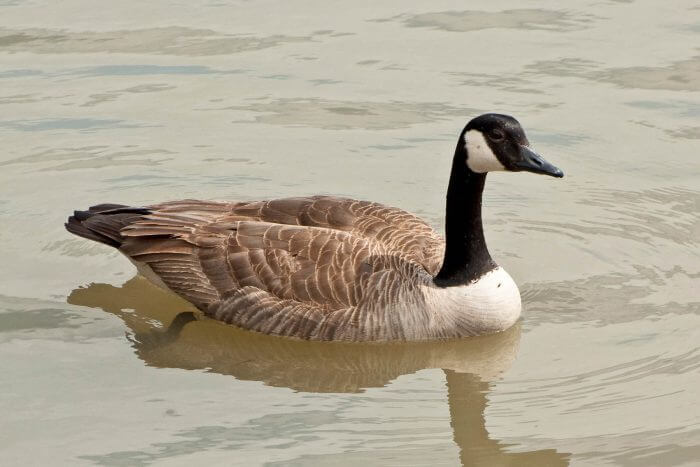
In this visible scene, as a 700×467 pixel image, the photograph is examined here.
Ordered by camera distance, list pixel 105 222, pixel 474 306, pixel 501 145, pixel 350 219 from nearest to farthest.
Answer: pixel 501 145, pixel 474 306, pixel 350 219, pixel 105 222

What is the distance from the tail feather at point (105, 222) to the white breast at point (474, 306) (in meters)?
2.91

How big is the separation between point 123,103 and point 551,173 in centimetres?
717

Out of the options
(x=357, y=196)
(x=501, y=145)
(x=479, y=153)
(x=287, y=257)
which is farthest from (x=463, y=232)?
(x=357, y=196)

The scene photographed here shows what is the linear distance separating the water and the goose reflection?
26 mm

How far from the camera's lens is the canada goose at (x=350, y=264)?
11.9 m

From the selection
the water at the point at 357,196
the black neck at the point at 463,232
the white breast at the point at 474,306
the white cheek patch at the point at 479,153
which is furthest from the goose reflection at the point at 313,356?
the white cheek patch at the point at 479,153

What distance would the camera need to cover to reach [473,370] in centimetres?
1166

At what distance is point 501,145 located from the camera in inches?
454

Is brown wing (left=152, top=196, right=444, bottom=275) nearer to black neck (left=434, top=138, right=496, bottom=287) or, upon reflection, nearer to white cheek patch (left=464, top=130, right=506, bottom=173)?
black neck (left=434, top=138, right=496, bottom=287)

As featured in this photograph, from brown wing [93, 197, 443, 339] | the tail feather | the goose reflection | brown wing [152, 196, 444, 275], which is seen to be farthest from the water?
brown wing [152, 196, 444, 275]

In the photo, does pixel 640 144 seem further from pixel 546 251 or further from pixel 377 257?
pixel 377 257

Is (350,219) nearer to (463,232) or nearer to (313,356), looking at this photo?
(463,232)

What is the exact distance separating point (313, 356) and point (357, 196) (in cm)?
320

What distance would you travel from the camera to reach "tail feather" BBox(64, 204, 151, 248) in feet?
41.8
